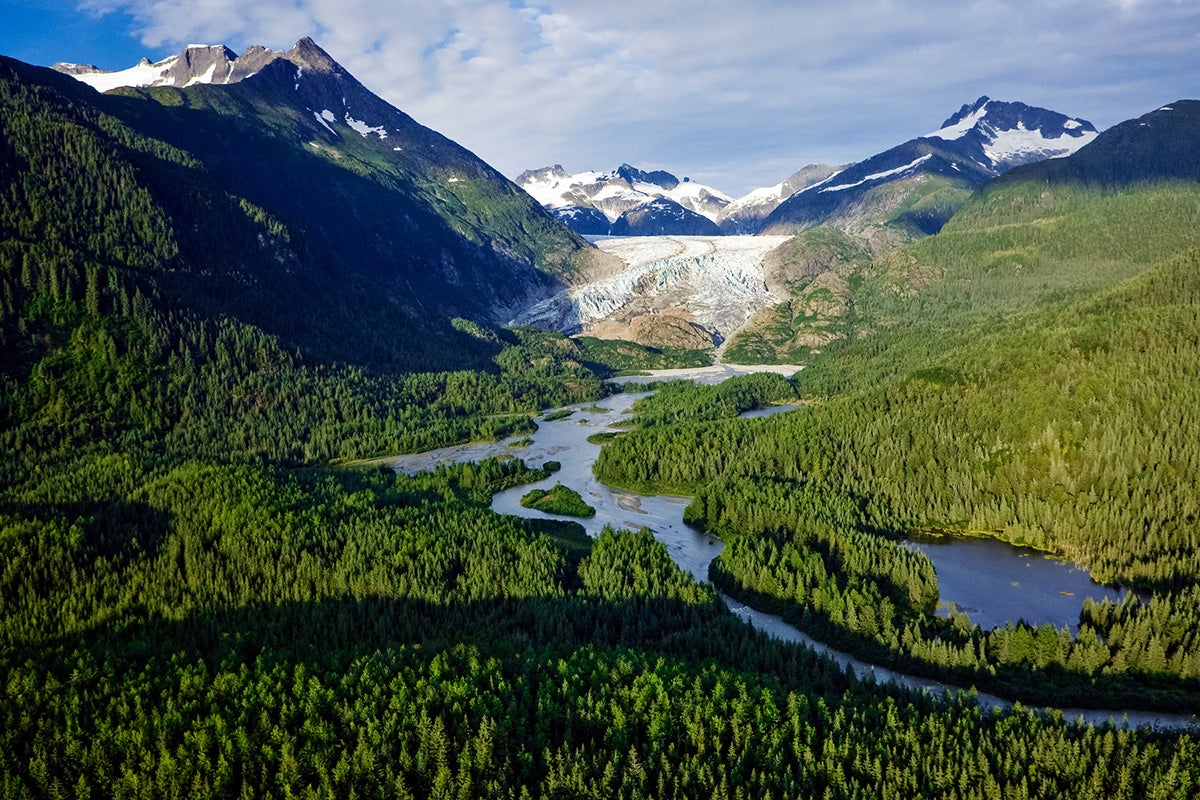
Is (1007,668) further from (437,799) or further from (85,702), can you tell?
(85,702)

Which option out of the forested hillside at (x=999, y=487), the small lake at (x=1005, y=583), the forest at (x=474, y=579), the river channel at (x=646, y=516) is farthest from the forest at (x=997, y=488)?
the small lake at (x=1005, y=583)

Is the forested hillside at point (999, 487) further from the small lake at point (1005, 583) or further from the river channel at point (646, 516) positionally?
the small lake at point (1005, 583)

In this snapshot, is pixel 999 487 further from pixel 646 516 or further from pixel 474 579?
pixel 474 579

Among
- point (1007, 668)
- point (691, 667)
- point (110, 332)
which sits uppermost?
point (110, 332)

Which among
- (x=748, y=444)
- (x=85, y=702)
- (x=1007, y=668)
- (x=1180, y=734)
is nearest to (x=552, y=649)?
(x=85, y=702)

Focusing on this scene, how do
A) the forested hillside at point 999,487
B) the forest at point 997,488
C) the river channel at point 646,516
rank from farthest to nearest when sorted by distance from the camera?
the forested hillside at point 999,487 → the forest at point 997,488 → the river channel at point 646,516

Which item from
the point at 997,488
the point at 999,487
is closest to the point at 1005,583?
the point at 997,488

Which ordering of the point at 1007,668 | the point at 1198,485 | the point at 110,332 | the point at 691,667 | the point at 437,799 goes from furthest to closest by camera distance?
the point at 110,332, the point at 1198,485, the point at 1007,668, the point at 691,667, the point at 437,799
